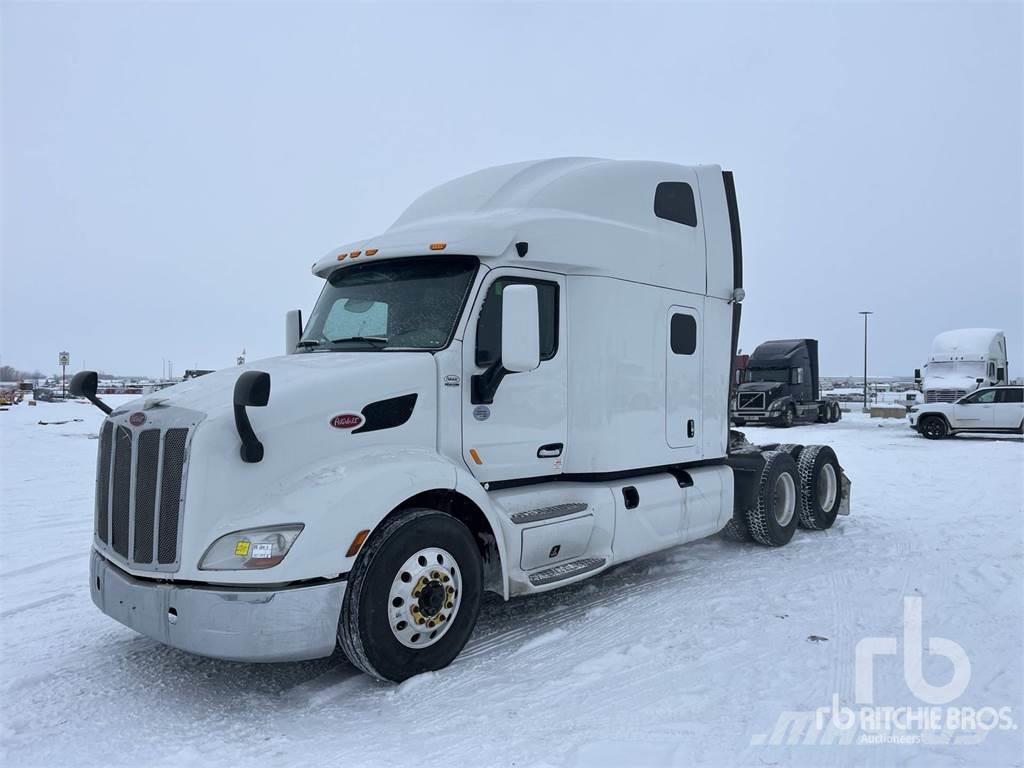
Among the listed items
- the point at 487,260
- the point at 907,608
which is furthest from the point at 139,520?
the point at 907,608

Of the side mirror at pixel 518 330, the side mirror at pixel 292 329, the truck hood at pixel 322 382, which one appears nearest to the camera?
the truck hood at pixel 322 382

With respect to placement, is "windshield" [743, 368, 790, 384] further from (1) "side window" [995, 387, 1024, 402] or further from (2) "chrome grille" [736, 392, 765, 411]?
(1) "side window" [995, 387, 1024, 402]

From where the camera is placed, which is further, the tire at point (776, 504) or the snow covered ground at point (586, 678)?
the tire at point (776, 504)

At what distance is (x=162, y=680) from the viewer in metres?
4.50

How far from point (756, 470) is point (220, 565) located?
5.84m

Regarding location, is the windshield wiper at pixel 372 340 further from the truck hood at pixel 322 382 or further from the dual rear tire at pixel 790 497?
the dual rear tire at pixel 790 497

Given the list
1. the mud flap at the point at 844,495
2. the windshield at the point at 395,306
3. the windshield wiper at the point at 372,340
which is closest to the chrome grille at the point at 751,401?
the mud flap at the point at 844,495

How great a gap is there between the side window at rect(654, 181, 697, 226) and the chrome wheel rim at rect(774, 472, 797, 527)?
3221 mm

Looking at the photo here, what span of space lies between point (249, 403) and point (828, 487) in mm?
7675

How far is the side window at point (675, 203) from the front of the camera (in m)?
6.89

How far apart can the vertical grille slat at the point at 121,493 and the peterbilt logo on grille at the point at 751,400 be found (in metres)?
24.7

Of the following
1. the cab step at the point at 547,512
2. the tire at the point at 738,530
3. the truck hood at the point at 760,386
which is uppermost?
the truck hood at the point at 760,386

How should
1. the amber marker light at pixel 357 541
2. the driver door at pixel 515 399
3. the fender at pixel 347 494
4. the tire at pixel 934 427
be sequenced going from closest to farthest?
1. the fender at pixel 347 494
2. the amber marker light at pixel 357 541
3. the driver door at pixel 515 399
4. the tire at pixel 934 427

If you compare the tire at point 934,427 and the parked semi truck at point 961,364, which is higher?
the parked semi truck at point 961,364
